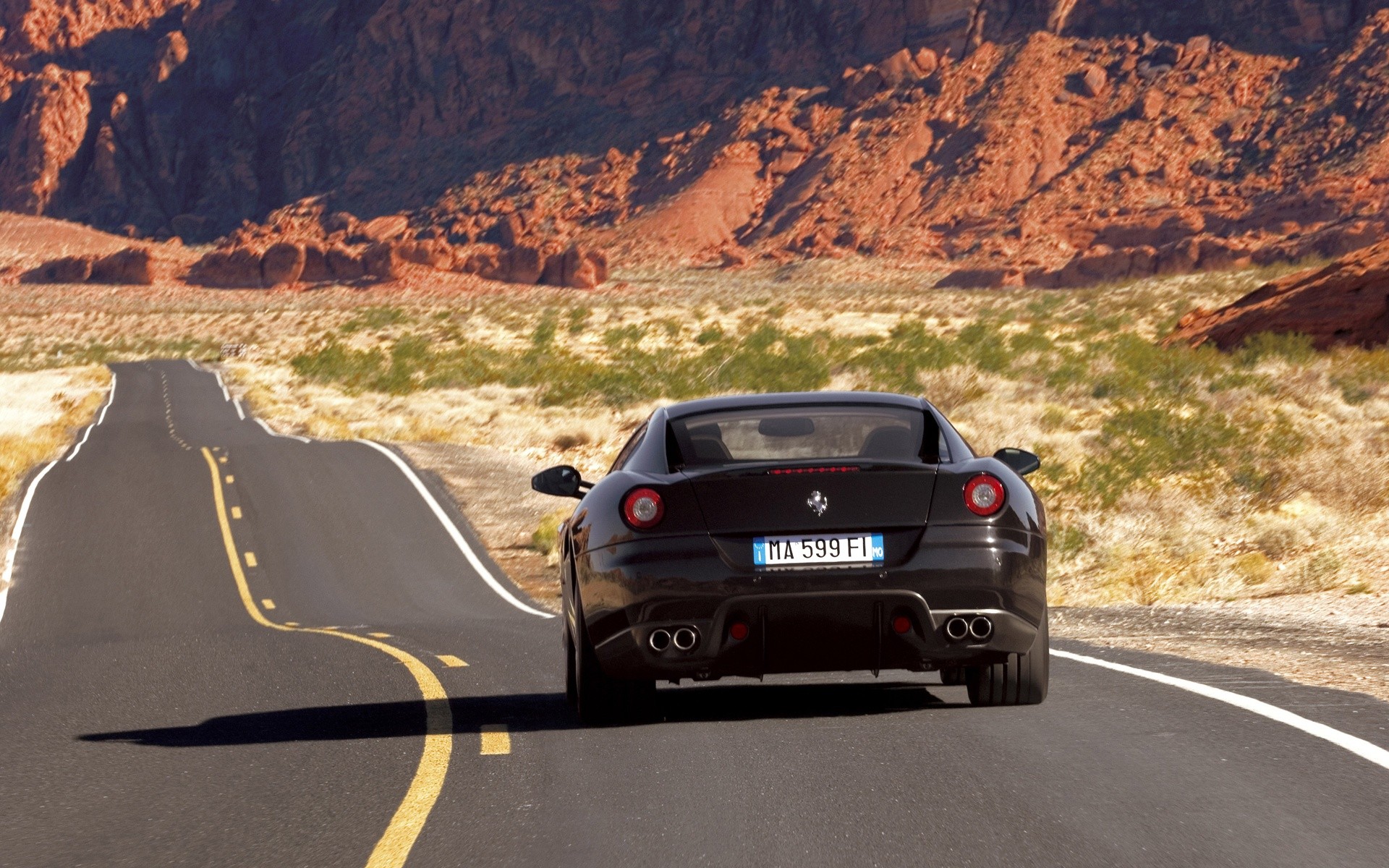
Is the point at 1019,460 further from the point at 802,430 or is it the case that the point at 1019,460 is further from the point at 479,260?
the point at 479,260

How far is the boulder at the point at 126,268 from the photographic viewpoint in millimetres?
123750

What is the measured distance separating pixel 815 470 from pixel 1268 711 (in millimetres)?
2702

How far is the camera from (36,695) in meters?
10.7

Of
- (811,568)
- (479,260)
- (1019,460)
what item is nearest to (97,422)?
(1019,460)

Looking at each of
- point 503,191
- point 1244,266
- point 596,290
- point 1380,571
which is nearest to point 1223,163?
point 1244,266

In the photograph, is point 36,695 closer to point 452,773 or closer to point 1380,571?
point 452,773

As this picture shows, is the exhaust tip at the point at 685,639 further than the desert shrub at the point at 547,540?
No

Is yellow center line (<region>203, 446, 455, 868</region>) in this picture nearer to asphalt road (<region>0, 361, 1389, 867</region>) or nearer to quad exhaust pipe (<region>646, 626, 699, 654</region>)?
asphalt road (<region>0, 361, 1389, 867</region>)

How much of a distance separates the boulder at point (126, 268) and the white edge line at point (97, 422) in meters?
61.8

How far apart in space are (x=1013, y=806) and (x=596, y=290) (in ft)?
339

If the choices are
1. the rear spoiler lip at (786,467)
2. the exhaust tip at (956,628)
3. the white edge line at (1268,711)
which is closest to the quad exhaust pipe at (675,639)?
the rear spoiler lip at (786,467)

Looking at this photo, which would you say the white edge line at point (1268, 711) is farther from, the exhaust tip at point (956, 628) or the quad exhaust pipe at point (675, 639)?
the quad exhaust pipe at point (675, 639)

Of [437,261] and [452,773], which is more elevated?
[437,261]

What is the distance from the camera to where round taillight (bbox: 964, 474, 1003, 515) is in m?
7.17
